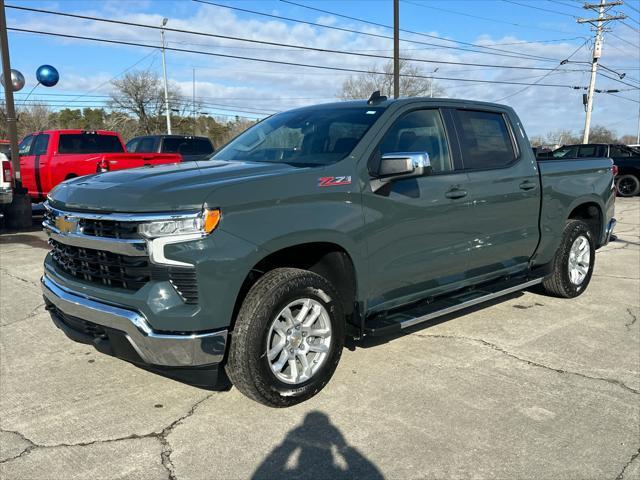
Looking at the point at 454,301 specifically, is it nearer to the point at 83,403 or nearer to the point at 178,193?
the point at 178,193

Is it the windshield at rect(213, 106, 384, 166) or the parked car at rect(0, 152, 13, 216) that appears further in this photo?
the parked car at rect(0, 152, 13, 216)

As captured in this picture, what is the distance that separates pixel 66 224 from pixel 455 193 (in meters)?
2.84

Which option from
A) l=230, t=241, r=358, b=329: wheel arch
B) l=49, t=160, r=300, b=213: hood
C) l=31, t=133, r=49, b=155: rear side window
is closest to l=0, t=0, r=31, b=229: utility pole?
l=31, t=133, r=49, b=155: rear side window

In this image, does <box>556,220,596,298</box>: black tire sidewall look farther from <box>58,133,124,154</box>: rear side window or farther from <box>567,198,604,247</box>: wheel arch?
<box>58,133,124,154</box>: rear side window

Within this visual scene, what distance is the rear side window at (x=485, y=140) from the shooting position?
15.4 feet

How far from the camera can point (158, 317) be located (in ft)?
9.73

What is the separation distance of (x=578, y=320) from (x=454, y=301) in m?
1.68

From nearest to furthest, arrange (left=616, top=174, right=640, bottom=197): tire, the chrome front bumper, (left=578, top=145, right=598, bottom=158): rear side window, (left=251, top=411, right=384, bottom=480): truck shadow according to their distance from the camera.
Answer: (left=251, top=411, right=384, bottom=480): truck shadow, the chrome front bumper, (left=578, top=145, right=598, bottom=158): rear side window, (left=616, top=174, right=640, bottom=197): tire

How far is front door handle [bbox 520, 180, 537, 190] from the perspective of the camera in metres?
5.04

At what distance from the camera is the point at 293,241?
3.35 m

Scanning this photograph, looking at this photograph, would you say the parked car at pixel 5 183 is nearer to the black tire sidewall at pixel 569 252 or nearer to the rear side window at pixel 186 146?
the rear side window at pixel 186 146

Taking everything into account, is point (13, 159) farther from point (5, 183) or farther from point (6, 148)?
point (5, 183)

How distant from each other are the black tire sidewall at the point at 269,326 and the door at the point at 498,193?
1560 millimetres

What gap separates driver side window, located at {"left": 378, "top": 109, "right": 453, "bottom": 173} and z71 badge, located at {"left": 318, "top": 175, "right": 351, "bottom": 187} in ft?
1.52
